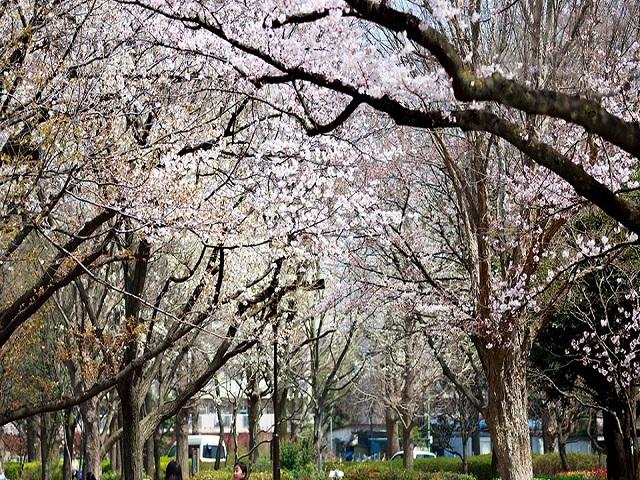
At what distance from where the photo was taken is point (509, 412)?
13.0 metres

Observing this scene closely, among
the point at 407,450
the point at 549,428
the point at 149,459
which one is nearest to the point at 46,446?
the point at 149,459

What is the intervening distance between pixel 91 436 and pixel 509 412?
1066 cm

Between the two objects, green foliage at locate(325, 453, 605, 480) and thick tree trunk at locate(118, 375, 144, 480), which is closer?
thick tree trunk at locate(118, 375, 144, 480)

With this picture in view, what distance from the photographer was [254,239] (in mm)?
11945

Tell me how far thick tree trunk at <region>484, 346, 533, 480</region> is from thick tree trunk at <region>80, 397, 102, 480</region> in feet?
32.4

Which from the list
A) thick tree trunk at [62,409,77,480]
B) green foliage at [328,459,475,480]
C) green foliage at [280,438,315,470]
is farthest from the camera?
thick tree trunk at [62,409,77,480]

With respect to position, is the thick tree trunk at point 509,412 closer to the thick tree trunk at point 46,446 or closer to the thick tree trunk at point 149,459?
the thick tree trunk at point 149,459

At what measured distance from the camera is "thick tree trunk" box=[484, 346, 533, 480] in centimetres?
1285

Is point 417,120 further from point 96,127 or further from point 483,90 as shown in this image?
point 96,127

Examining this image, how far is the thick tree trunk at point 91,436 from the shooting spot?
1988 centimetres

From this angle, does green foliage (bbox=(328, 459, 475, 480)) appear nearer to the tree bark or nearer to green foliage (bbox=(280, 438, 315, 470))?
green foliage (bbox=(280, 438, 315, 470))

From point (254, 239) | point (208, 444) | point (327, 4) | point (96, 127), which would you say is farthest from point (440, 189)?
point (208, 444)

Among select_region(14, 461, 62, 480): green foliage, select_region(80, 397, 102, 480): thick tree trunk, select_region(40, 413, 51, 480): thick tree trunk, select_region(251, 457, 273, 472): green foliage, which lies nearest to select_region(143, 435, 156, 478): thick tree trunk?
select_region(251, 457, 273, 472): green foliage

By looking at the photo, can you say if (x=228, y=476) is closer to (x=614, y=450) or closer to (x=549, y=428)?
(x=614, y=450)
